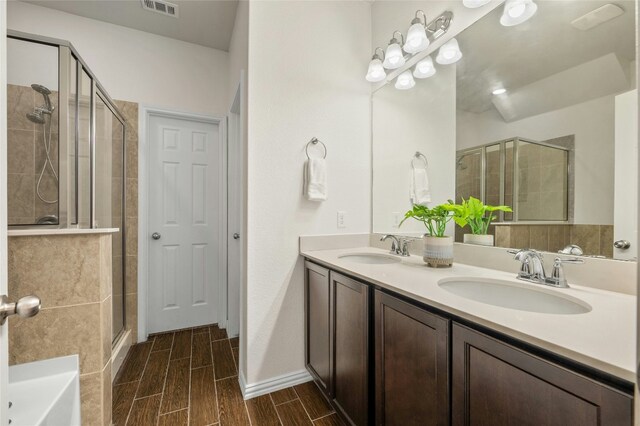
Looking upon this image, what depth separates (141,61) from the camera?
2387mm

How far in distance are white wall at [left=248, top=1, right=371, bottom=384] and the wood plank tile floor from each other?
0.17 metres

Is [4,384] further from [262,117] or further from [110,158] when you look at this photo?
[110,158]

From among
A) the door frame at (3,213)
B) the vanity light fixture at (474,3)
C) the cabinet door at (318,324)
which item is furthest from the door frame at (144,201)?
the vanity light fixture at (474,3)

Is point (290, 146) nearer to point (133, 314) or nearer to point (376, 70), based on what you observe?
point (376, 70)

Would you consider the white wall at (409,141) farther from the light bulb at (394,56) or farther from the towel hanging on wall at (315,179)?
the towel hanging on wall at (315,179)

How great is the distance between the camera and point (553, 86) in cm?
110

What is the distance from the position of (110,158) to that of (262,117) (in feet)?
3.94

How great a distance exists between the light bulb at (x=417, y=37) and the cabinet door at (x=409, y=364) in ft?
4.76

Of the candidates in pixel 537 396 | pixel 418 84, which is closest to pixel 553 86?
pixel 418 84

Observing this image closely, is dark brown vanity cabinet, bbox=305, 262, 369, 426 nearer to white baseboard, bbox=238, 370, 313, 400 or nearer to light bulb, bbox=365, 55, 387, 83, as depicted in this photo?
white baseboard, bbox=238, 370, 313, 400

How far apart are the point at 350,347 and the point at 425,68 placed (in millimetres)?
1683

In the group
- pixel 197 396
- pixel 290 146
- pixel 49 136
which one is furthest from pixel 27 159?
pixel 197 396

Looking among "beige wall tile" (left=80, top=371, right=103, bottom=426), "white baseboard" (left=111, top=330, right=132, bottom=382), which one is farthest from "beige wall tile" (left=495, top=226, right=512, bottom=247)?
"white baseboard" (left=111, top=330, right=132, bottom=382)

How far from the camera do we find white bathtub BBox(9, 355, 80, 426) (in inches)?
39.7
